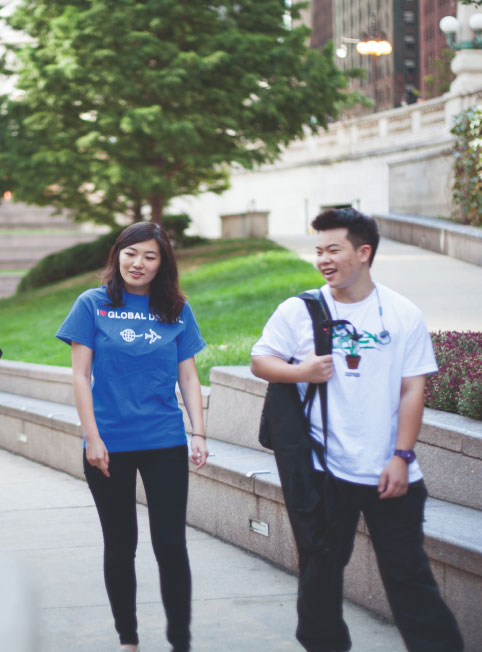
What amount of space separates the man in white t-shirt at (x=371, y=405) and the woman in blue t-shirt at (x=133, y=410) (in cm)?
62

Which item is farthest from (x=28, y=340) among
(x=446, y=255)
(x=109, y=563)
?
(x=109, y=563)

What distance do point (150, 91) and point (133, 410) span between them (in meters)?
15.6

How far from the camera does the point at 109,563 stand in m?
3.94

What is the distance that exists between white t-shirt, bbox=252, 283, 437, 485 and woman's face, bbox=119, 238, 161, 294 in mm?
853

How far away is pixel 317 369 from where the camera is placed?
324 cm

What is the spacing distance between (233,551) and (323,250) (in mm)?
3074

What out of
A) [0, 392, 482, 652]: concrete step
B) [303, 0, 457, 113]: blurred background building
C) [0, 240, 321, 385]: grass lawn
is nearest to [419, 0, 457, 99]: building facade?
[303, 0, 457, 113]: blurred background building

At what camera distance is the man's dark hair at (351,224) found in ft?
11.0

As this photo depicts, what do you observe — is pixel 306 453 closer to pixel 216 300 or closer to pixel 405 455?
pixel 405 455

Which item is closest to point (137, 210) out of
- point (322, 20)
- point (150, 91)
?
point (150, 91)

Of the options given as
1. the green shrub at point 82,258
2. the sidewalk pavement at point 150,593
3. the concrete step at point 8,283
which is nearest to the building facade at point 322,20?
the concrete step at point 8,283

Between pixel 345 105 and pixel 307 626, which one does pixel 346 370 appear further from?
→ pixel 345 105

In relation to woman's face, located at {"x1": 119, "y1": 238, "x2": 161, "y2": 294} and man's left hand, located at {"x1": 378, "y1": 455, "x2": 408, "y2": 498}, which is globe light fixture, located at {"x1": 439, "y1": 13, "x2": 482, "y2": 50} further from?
man's left hand, located at {"x1": 378, "y1": 455, "x2": 408, "y2": 498}

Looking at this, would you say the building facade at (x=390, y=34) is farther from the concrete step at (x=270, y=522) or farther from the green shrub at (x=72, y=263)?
the concrete step at (x=270, y=522)
